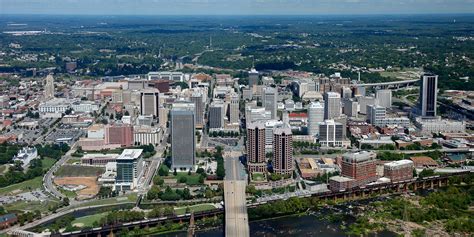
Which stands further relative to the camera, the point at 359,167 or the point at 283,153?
the point at 283,153

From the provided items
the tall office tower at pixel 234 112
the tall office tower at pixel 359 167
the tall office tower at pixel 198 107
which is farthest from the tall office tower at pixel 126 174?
the tall office tower at pixel 234 112

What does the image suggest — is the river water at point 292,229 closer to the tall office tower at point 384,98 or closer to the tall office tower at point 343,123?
the tall office tower at point 343,123

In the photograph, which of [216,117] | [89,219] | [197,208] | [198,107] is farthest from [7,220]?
[198,107]

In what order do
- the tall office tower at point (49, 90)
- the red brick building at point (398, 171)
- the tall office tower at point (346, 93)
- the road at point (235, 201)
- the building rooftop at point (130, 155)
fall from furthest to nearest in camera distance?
the tall office tower at point (49, 90) < the tall office tower at point (346, 93) < the red brick building at point (398, 171) < the building rooftop at point (130, 155) < the road at point (235, 201)

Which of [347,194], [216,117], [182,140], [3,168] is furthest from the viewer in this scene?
[216,117]

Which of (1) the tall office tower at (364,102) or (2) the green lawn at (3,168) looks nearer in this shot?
(2) the green lawn at (3,168)

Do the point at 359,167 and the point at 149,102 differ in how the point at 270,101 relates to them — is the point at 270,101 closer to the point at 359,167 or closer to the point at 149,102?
the point at 149,102

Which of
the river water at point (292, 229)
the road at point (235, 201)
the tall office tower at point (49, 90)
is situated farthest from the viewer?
the tall office tower at point (49, 90)

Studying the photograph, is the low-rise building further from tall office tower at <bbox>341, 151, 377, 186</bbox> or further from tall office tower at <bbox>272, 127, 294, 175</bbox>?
tall office tower at <bbox>272, 127, 294, 175</bbox>
